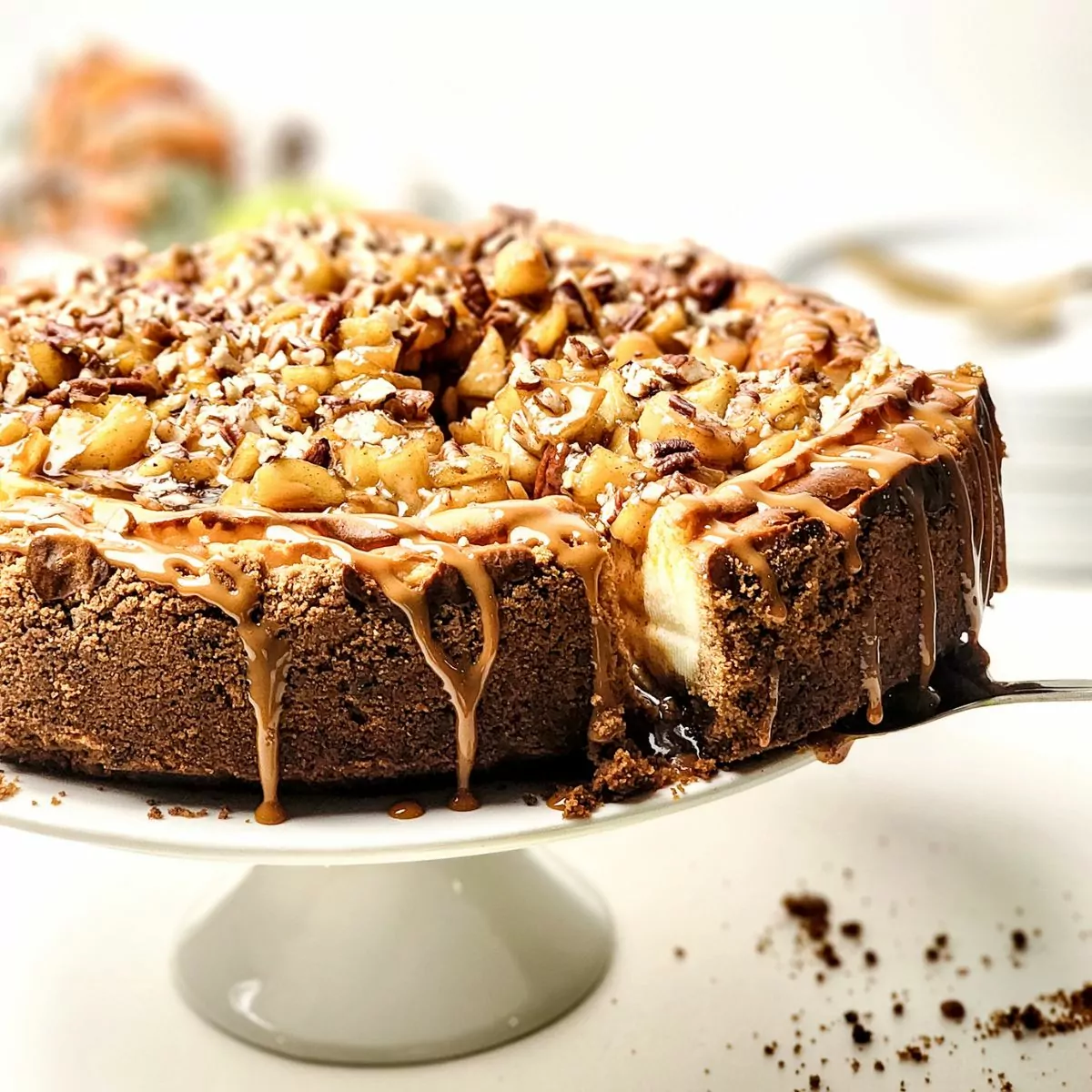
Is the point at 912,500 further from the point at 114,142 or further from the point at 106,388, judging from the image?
the point at 114,142

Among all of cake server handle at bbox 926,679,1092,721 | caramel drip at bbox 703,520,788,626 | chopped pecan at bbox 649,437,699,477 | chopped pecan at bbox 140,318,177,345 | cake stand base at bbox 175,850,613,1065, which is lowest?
cake stand base at bbox 175,850,613,1065

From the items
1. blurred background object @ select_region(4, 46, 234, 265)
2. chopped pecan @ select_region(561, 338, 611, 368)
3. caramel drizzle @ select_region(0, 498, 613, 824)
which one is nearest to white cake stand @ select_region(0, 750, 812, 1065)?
caramel drizzle @ select_region(0, 498, 613, 824)

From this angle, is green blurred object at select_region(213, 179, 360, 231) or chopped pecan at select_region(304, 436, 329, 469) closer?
chopped pecan at select_region(304, 436, 329, 469)

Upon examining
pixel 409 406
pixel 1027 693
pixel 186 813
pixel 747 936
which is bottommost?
pixel 747 936

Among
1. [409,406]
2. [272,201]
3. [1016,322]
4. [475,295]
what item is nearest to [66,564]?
[409,406]

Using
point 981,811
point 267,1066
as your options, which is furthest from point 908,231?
point 267,1066

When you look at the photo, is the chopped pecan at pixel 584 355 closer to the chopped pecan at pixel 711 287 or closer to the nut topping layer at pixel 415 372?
the nut topping layer at pixel 415 372

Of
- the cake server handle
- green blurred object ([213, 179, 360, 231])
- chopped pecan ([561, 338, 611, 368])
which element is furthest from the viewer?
green blurred object ([213, 179, 360, 231])

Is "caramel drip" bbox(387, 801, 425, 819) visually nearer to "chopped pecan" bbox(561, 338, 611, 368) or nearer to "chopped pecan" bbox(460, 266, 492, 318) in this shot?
"chopped pecan" bbox(561, 338, 611, 368)
